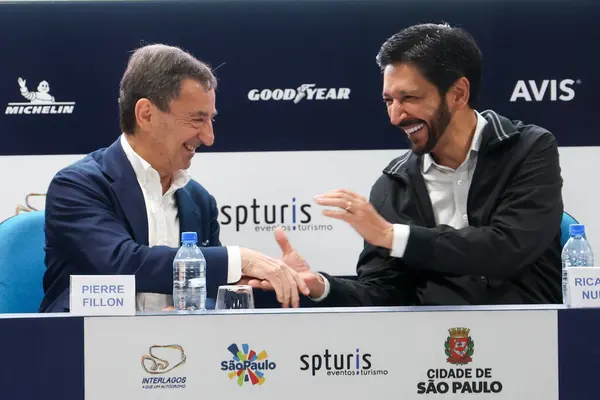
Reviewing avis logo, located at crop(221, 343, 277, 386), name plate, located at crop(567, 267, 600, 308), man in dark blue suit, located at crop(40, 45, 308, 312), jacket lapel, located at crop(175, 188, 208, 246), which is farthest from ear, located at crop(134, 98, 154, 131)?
name plate, located at crop(567, 267, 600, 308)

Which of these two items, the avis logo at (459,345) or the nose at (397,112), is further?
the nose at (397,112)

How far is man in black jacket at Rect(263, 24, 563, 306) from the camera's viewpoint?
104 inches

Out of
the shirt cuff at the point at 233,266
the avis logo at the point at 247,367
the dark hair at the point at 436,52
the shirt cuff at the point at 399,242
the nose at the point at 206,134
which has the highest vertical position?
the dark hair at the point at 436,52

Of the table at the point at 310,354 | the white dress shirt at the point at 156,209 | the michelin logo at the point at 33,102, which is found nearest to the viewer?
the table at the point at 310,354

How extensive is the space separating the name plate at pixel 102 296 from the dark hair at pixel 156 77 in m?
1.02

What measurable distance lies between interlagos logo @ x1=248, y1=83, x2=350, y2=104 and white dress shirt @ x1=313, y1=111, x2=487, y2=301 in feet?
3.45

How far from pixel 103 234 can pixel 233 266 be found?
1.36ft

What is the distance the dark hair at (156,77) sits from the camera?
2.91 m

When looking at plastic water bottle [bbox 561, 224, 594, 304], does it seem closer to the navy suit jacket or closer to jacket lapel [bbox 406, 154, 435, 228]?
jacket lapel [bbox 406, 154, 435, 228]

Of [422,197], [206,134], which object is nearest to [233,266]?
[206,134]

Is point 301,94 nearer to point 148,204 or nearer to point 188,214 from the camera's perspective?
point 188,214

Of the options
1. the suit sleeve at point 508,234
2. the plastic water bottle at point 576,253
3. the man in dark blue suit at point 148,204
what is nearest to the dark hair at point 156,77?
the man in dark blue suit at point 148,204

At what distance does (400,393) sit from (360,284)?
871 millimetres

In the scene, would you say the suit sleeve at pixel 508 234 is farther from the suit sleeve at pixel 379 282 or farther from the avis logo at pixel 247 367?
the avis logo at pixel 247 367
